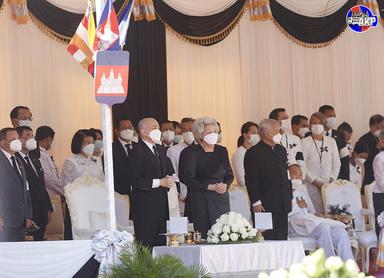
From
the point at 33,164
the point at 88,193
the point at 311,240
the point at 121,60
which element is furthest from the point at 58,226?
the point at 121,60

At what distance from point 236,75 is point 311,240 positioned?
384 centimetres

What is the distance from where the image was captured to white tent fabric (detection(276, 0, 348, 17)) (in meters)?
11.8

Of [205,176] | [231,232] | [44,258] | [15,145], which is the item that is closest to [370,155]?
[205,176]

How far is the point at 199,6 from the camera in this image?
11109 millimetres

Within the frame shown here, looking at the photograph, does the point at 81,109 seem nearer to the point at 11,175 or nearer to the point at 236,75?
the point at 236,75

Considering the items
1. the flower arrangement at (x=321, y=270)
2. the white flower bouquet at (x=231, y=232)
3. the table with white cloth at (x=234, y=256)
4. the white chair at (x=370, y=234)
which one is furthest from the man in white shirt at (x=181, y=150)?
the flower arrangement at (x=321, y=270)

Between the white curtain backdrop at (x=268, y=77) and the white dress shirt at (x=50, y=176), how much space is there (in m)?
2.49

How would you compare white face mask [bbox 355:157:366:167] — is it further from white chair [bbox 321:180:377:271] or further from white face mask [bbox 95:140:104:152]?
white face mask [bbox 95:140:104:152]

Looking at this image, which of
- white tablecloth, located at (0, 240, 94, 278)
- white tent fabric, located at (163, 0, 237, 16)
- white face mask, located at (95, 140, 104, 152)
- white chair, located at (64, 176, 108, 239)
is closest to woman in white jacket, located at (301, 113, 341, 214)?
white tent fabric, located at (163, 0, 237, 16)

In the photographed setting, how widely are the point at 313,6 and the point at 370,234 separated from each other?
3762 mm

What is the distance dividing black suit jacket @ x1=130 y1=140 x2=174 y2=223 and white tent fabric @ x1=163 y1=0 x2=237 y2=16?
3862 mm

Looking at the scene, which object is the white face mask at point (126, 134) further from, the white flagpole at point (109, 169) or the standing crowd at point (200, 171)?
the white flagpole at point (109, 169)

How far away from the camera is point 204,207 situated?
7379 mm

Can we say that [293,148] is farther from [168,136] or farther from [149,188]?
[149,188]
